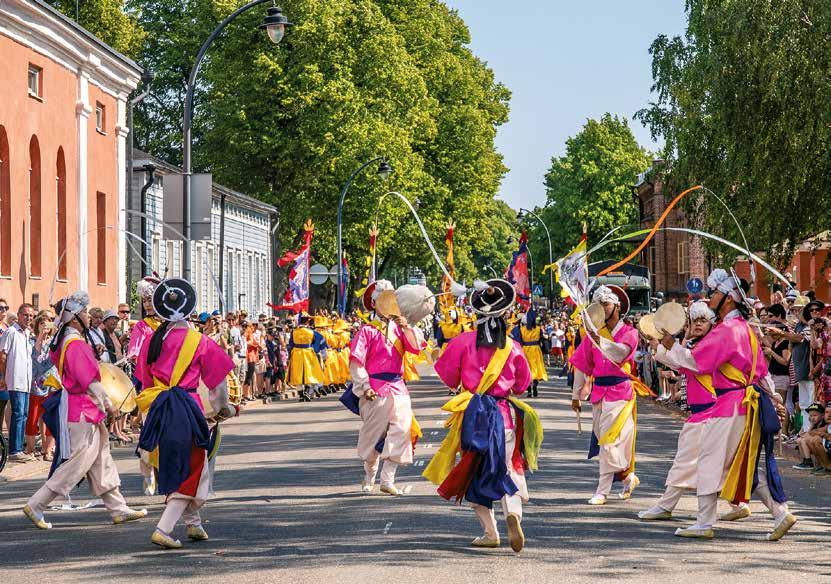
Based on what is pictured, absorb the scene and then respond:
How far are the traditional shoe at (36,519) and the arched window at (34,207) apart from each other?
18633 millimetres

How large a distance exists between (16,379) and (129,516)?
6.60 m

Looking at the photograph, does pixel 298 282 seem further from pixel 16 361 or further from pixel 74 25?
pixel 16 361

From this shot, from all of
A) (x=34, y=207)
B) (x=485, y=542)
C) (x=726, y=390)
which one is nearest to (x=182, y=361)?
(x=485, y=542)

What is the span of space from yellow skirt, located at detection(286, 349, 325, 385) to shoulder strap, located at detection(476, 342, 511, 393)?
75.4ft

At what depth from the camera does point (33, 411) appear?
749 inches

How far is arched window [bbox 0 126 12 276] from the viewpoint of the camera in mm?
27969

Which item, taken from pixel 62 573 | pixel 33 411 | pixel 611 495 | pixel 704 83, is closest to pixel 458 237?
pixel 704 83

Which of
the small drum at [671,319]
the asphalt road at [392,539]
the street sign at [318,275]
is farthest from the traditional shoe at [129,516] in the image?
the street sign at [318,275]

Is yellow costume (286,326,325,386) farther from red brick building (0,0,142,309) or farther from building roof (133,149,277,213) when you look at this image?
red brick building (0,0,142,309)

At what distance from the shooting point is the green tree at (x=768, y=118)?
25188 millimetres

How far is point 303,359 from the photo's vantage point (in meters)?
33.9

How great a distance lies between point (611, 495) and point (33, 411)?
843 cm

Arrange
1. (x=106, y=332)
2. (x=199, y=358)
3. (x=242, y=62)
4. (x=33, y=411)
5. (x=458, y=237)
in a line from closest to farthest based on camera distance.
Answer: (x=199, y=358), (x=33, y=411), (x=106, y=332), (x=242, y=62), (x=458, y=237)

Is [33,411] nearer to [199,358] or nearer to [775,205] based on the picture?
[199,358]
